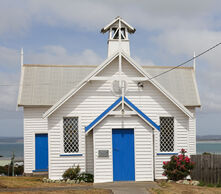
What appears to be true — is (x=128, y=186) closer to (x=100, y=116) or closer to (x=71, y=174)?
(x=71, y=174)

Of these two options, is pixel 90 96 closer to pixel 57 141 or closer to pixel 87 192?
pixel 57 141

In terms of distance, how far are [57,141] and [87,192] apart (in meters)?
4.83

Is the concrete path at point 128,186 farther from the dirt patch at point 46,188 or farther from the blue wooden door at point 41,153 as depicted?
the blue wooden door at point 41,153

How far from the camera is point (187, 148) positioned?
20984 mm

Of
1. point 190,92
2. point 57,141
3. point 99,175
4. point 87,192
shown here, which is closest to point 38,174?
point 57,141

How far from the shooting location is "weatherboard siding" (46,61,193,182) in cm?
2009

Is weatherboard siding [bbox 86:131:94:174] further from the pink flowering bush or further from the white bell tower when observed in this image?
the white bell tower

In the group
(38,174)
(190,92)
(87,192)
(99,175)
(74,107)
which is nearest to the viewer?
(87,192)

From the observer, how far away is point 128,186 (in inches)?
695

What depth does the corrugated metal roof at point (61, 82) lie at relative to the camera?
83.7 feet

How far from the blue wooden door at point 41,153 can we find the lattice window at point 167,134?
8.00 metres

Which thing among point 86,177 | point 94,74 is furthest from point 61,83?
point 86,177

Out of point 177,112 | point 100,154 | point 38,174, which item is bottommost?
point 38,174

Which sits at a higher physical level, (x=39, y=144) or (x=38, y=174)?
(x=39, y=144)
